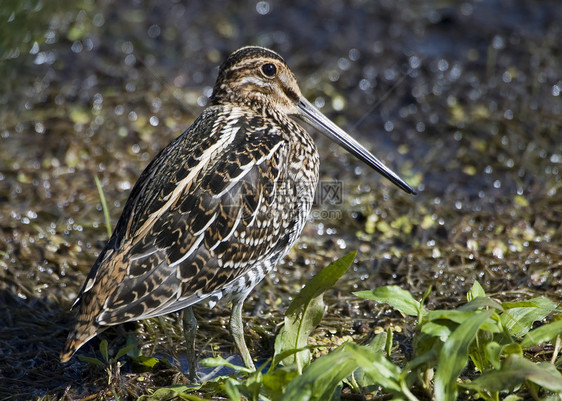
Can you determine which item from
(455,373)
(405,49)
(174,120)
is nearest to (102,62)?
(174,120)

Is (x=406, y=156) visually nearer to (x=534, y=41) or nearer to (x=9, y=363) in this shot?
(x=534, y=41)

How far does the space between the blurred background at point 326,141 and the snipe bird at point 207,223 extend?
57cm

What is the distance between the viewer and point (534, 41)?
6980mm

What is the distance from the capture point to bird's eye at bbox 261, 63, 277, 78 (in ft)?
14.2

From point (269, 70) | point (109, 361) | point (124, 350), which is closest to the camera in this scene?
point (124, 350)

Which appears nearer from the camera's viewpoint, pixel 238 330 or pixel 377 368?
pixel 377 368

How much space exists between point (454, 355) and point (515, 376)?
0.86 feet

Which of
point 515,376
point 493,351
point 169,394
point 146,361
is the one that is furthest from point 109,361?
point 515,376

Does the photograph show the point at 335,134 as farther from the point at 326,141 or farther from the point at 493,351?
the point at 493,351

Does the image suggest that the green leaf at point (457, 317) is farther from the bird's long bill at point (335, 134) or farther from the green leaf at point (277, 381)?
the bird's long bill at point (335, 134)

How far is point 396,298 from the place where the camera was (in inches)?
137

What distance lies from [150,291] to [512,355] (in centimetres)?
165

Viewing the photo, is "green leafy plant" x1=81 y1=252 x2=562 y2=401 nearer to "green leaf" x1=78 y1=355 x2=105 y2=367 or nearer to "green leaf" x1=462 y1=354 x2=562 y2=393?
"green leaf" x1=462 y1=354 x2=562 y2=393

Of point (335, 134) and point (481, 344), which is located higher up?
point (335, 134)
